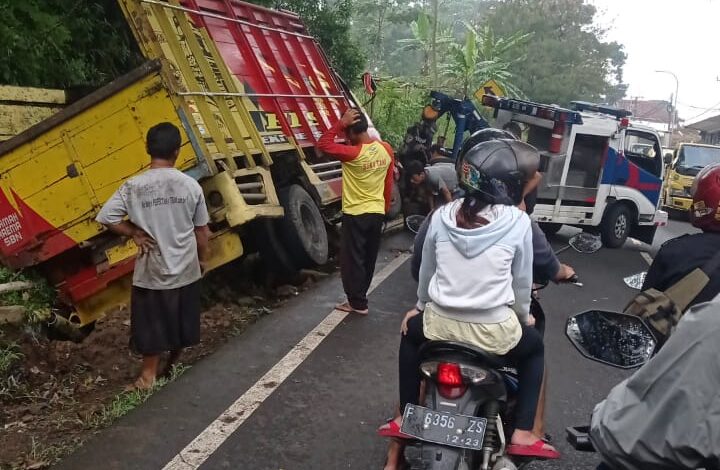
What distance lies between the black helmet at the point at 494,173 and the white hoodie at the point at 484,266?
7 centimetres

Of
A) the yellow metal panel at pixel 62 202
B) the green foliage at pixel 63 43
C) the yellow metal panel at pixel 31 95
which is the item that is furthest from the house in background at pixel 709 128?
the yellow metal panel at pixel 62 202

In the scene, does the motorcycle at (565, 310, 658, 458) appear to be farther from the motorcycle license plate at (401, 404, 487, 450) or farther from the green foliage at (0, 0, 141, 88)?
the green foliage at (0, 0, 141, 88)

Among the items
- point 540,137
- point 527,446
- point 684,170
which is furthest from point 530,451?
point 684,170

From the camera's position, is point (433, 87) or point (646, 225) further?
point (433, 87)

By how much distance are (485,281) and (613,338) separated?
0.51 meters

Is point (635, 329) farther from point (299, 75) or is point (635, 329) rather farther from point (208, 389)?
point (299, 75)

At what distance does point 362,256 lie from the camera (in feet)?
19.5

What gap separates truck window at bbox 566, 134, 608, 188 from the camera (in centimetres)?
1066

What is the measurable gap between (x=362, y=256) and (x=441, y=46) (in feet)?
74.8

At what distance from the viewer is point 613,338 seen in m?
2.40

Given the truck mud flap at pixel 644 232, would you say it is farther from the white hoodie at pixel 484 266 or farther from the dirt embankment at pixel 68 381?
the white hoodie at pixel 484 266

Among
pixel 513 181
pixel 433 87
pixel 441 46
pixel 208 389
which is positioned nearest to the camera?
pixel 513 181

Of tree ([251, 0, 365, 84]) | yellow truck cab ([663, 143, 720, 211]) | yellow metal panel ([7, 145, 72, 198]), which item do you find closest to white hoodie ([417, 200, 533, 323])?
yellow metal panel ([7, 145, 72, 198])

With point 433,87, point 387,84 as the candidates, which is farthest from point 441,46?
point 387,84
